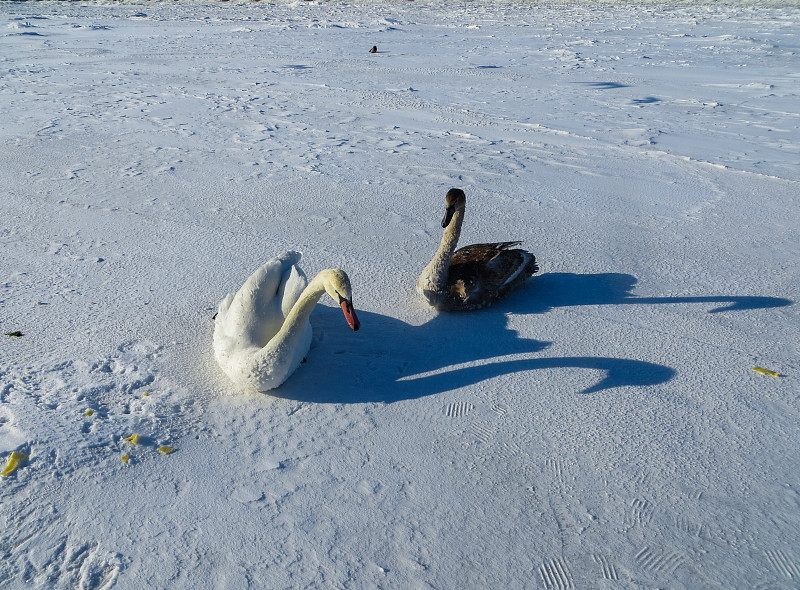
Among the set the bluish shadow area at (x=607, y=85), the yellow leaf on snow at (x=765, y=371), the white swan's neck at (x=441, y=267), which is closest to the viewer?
the yellow leaf on snow at (x=765, y=371)

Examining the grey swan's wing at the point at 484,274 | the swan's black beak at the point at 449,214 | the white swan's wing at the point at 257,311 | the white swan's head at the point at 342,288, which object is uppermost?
the white swan's head at the point at 342,288

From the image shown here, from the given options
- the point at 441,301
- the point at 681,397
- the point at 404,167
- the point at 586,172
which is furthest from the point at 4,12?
the point at 681,397

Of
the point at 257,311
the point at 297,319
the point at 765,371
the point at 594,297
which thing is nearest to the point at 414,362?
the point at 297,319

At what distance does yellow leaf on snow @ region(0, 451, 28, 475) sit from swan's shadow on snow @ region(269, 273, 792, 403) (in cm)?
124

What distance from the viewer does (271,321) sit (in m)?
3.87

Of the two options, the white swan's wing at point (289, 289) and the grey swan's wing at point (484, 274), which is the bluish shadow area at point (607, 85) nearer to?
the grey swan's wing at point (484, 274)

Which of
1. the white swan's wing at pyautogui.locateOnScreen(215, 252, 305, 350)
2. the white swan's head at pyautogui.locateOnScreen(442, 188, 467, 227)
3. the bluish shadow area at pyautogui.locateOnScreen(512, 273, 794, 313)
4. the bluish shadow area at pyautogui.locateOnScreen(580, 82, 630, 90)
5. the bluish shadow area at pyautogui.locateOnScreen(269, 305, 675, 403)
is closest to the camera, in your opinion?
the white swan's wing at pyautogui.locateOnScreen(215, 252, 305, 350)

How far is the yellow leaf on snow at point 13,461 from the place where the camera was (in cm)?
315

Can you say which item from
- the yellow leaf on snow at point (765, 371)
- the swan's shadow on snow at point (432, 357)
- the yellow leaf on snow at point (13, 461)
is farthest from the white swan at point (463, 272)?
the yellow leaf on snow at point (13, 461)

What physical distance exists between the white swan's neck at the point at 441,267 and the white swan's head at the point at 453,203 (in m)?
0.05

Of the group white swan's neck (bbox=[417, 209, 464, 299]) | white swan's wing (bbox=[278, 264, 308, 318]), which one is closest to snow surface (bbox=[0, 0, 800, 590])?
white swan's neck (bbox=[417, 209, 464, 299])

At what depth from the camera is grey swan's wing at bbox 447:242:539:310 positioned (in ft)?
15.4

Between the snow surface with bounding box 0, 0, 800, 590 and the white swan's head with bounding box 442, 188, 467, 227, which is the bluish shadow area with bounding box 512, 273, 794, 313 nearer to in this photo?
the snow surface with bounding box 0, 0, 800, 590

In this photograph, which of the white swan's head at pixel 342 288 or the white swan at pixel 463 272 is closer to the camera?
the white swan's head at pixel 342 288
